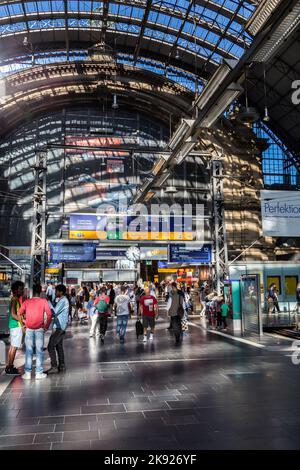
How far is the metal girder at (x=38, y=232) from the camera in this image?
1841cm

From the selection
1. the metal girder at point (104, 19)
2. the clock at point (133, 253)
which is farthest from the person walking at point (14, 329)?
the metal girder at point (104, 19)

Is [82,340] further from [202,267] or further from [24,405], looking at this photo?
[202,267]

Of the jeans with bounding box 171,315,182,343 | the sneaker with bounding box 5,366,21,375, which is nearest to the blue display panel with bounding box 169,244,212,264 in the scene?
the jeans with bounding box 171,315,182,343

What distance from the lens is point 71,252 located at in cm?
2028

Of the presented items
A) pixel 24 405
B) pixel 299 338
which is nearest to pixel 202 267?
pixel 299 338

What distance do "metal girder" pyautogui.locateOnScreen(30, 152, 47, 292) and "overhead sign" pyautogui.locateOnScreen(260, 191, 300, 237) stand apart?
10345 mm

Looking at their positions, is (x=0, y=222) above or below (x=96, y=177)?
below

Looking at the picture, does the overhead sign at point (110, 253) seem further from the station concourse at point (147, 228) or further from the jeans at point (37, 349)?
the jeans at point (37, 349)

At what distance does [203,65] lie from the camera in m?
29.1

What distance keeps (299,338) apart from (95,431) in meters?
9.99

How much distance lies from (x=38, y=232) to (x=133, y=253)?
659cm

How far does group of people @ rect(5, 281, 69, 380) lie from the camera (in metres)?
7.36

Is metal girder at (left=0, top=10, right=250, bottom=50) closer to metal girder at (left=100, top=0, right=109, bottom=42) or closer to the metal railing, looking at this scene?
metal girder at (left=100, top=0, right=109, bottom=42)

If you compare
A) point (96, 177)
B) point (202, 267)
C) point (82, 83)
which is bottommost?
point (202, 267)
